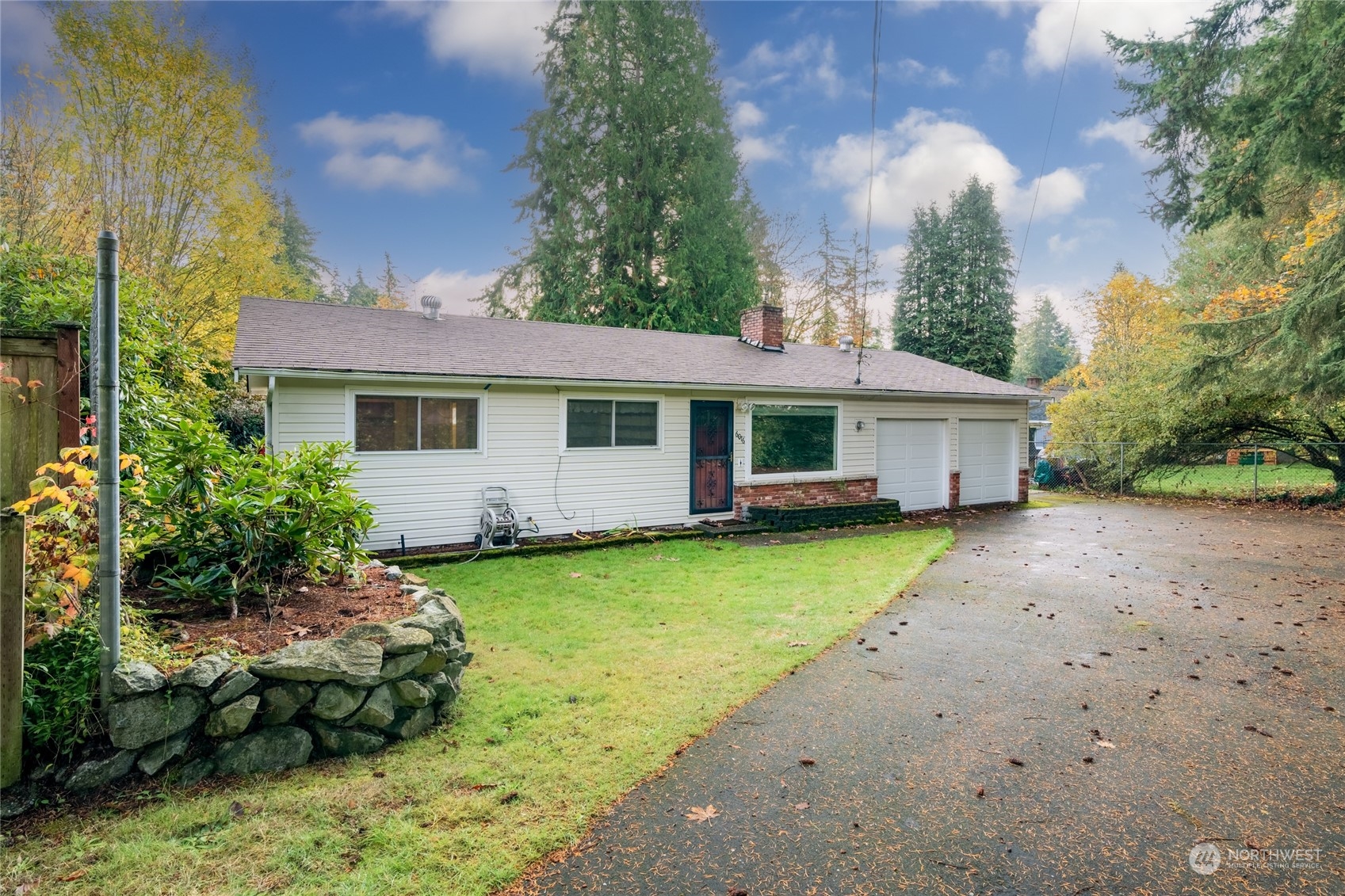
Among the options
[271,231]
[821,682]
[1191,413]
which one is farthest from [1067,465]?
[271,231]

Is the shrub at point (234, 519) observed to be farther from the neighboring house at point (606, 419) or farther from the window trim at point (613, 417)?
the window trim at point (613, 417)

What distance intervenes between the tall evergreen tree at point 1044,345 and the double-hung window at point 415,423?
167ft

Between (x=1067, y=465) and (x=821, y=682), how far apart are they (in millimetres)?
17779

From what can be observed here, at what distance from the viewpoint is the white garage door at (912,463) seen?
13164 mm

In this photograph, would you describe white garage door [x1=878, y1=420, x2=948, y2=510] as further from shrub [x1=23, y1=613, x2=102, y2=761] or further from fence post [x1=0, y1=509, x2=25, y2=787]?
fence post [x1=0, y1=509, x2=25, y2=787]

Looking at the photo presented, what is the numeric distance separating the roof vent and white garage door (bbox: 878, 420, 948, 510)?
28.8 feet

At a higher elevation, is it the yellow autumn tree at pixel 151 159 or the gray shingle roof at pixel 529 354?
the yellow autumn tree at pixel 151 159

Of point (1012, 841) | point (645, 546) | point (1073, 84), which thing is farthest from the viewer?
point (1073, 84)

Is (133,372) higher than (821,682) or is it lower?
higher

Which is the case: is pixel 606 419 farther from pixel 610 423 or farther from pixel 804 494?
pixel 804 494

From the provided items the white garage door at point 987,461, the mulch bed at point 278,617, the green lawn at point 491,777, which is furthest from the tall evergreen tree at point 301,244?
the green lawn at point 491,777

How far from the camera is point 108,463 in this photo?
9.02ft

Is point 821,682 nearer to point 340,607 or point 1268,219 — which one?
point 340,607

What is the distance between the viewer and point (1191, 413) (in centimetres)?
1530
